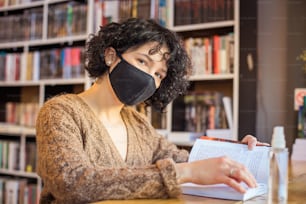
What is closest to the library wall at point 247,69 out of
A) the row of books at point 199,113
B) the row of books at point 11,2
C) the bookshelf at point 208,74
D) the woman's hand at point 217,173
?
the bookshelf at point 208,74

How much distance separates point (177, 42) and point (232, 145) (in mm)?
425

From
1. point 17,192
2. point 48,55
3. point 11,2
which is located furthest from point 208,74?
point 11,2

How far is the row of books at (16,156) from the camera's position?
2875 mm

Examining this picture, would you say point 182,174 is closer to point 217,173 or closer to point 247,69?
point 217,173

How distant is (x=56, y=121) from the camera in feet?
3.38

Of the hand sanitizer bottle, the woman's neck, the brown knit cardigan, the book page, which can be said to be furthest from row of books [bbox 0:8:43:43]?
the hand sanitizer bottle

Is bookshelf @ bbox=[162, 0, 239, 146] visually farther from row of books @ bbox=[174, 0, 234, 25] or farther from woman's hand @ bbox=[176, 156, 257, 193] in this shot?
woman's hand @ bbox=[176, 156, 257, 193]

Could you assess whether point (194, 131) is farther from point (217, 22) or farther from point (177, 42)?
point (177, 42)

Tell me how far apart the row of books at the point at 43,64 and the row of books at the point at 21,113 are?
0.20 meters

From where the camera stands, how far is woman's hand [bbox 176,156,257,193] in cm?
86

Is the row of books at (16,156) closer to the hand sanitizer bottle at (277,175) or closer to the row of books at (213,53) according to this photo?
the row of books at (213,53)

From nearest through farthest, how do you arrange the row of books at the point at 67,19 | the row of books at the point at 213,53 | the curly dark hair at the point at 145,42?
the curly dark hair at the point at 145,42 → the row of books at the point at 213,53 → the row of books at the point at 67,19

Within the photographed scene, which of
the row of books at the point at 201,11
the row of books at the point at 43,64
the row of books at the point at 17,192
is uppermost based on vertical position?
the row of books at the point at 201,11

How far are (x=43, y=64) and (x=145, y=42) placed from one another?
1.83m
